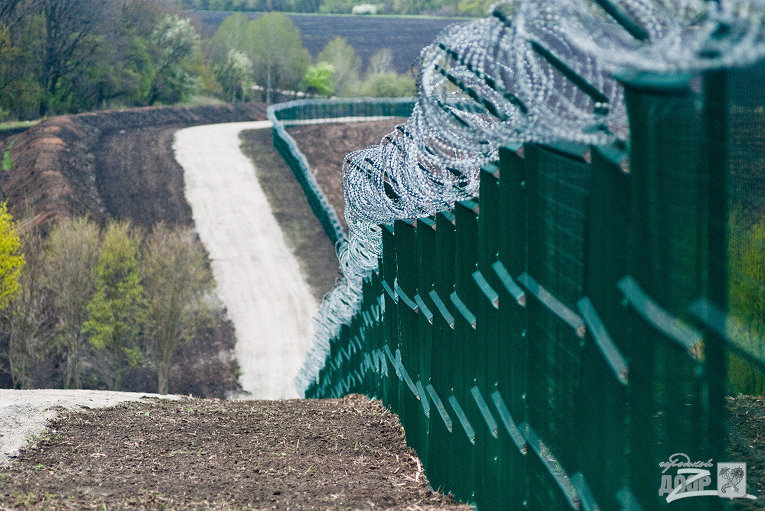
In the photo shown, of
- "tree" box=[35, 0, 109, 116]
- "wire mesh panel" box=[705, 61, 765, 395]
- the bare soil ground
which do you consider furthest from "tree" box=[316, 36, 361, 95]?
"wire mesh panel" box=[705, 61, 765, 395]

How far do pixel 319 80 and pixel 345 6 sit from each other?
42897mm

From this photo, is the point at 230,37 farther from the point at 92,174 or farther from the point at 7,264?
the point at 7,264

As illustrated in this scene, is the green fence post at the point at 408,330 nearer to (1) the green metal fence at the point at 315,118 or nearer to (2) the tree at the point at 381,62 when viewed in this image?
(1) the green metal fence at the point at 315,118

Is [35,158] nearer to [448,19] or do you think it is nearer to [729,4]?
[729,4]

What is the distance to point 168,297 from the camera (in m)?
26.6

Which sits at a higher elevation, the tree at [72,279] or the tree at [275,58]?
the tree at [275,58]

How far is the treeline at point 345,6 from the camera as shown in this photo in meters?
116

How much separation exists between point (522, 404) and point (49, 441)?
411 centimetres

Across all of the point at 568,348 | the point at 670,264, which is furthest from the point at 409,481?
the point at 670,264

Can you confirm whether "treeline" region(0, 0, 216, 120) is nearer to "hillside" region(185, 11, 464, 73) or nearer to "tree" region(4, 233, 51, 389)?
"tree" region(4, 233, 51, 389)

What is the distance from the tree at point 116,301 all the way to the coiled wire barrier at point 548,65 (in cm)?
2136

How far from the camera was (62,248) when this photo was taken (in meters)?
25.8

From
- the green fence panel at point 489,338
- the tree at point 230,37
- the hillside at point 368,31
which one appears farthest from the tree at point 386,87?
the green fence panel at point 489,338

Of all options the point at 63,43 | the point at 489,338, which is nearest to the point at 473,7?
the point at 63,43
